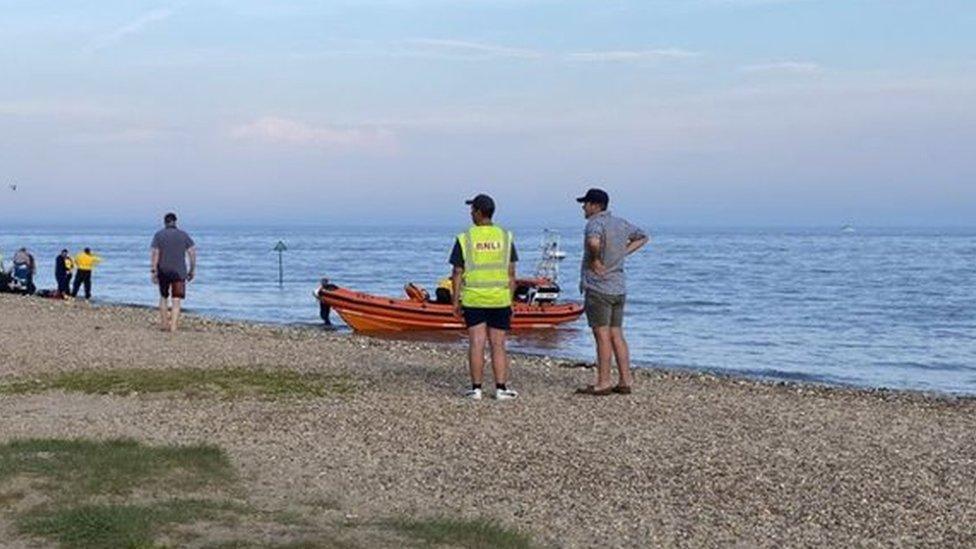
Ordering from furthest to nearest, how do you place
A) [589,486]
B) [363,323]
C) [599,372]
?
1. [363,323]
2. [599,372]
3. [589,486]

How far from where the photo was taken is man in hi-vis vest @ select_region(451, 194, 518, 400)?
11.9 meters

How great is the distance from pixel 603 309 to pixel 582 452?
304 centimetres

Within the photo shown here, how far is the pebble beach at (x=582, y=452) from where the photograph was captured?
7500 millimetres

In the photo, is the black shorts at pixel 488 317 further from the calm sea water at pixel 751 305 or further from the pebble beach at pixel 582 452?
the calm sea water at pixel 751 305

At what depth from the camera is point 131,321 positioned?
24.2 meters

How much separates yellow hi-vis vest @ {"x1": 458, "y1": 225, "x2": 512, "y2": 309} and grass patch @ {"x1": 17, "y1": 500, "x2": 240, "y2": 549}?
478 centimetres

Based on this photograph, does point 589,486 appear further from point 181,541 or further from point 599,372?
point 599,372

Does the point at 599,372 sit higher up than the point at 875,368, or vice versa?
the point at 599,372

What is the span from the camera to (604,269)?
12297mm

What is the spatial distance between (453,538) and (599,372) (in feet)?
19.5

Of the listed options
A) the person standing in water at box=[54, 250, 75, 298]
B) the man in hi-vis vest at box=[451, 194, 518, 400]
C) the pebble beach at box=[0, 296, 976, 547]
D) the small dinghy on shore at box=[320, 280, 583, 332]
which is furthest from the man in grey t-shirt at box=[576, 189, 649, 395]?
the person standing in water at box=[54, 250, 75, 298]

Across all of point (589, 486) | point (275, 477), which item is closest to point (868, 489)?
point (589, 486)

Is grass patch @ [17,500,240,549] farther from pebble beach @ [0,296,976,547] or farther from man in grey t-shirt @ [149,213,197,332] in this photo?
man in grey t-shirt @ [149,213,197,332]

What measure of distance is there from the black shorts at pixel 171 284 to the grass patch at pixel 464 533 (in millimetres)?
12703
